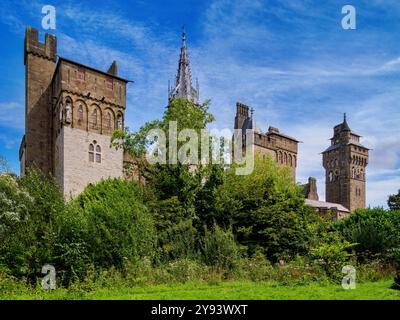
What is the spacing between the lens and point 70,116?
30141 mm

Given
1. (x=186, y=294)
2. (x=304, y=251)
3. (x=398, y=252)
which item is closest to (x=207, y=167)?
(x=304, y=251)

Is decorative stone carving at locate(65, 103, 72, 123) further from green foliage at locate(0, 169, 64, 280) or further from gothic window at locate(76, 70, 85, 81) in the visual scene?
green foliage at locate(0, 169, 64, 280)

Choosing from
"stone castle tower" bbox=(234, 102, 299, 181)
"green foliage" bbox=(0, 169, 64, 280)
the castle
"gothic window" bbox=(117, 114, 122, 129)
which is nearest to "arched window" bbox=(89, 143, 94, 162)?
the castle

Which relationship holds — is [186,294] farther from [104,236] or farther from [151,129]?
[151,129]

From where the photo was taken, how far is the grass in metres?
10.4

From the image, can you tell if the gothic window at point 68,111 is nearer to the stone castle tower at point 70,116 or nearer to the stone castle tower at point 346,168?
the stone castle tower at point 70,116

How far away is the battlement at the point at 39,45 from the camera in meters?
33.2

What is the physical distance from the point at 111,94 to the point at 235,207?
1599 centimetres

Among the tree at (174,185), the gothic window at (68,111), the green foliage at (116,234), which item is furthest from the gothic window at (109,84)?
the green foliage at (116,234)

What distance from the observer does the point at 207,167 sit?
23.8m

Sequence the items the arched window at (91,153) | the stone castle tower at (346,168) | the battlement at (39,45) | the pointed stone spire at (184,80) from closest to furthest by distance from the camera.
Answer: the arched window at (91,153), the battlement at (39,45), the pointed stone spire at (184,80), the stone castle tower at (346,168)

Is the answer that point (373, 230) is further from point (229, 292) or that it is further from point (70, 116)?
point (70, 116)

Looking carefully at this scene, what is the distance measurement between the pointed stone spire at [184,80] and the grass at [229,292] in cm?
5313

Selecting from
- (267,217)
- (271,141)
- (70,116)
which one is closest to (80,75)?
(70,116)
